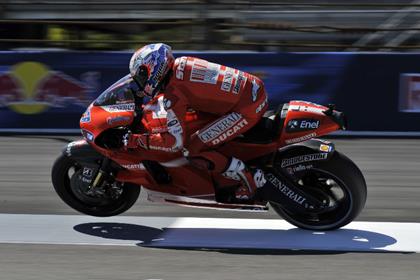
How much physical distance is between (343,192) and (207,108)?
1.36 meters

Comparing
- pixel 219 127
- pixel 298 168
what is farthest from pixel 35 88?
pixel 298 168

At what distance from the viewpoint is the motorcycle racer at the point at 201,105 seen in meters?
6.20

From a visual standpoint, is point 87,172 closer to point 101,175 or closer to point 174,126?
point 101,175

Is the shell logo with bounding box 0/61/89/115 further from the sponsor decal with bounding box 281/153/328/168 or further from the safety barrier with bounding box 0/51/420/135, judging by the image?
the sponsor decal with bounding box 281/153/328/168

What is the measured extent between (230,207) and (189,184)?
1.32 feet

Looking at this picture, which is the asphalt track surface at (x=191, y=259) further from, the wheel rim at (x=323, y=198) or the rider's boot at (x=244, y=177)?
the wheel rim at (x=323, y=198)

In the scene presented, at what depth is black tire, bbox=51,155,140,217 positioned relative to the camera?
22.4ft

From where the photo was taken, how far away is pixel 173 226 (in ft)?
22.5

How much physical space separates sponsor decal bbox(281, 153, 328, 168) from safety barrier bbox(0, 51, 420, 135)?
5.81 meters

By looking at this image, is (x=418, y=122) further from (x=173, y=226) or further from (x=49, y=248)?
(x=49, y=248)

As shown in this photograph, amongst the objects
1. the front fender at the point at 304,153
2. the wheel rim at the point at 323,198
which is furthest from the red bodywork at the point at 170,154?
the wheel rim at the point at 323,198

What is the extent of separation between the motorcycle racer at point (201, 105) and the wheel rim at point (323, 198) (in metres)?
0.44

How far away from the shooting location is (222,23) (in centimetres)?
1354

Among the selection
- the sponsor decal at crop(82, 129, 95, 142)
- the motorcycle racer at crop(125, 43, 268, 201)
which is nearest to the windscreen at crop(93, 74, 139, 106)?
the motorcycle racer at crop(125, 43, 268, 201)
